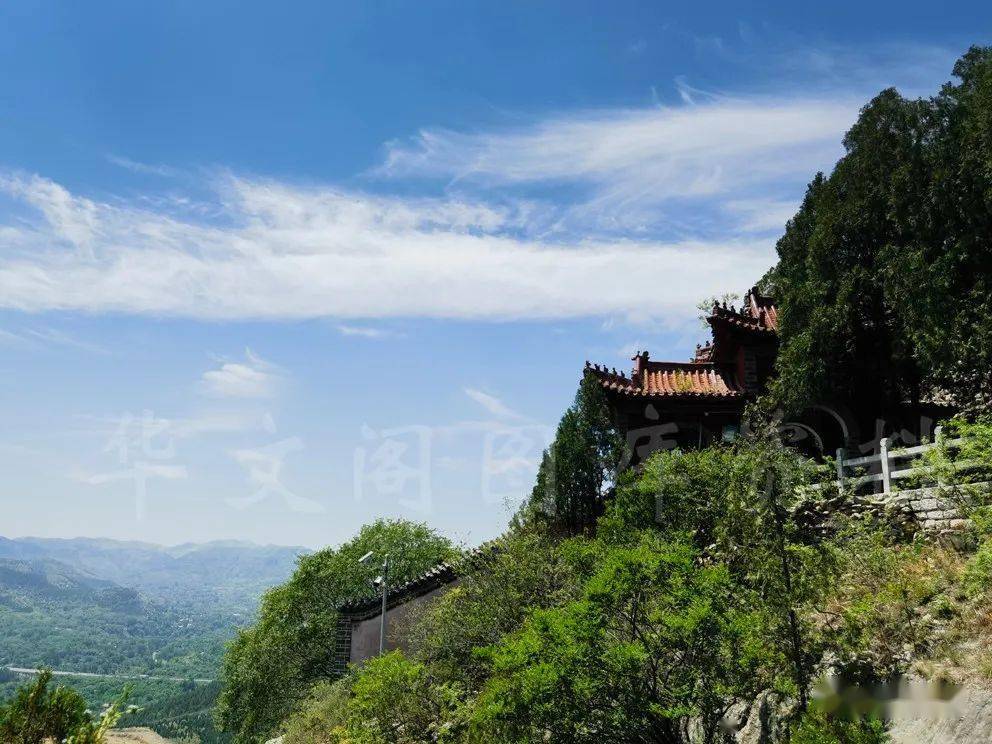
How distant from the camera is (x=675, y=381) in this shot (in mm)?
23250

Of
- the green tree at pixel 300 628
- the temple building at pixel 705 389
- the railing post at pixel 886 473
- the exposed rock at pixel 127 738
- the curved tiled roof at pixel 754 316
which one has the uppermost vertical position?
the curved tiled roof at pixel 754 316

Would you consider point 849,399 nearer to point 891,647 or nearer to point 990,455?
point 990,455

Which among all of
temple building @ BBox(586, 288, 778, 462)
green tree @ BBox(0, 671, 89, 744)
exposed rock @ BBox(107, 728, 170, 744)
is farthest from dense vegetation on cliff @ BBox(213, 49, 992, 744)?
exposed rock @ BBox(107, 728, 170, 744)

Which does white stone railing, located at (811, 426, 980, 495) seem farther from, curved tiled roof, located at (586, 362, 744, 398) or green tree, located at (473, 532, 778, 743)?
curved tiled roof, located at (586, 362, 744, 398)

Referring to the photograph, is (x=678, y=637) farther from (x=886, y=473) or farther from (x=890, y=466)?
(x=890, y=466)

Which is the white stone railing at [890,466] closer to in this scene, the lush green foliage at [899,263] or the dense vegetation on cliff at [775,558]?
the dense vegetation on cliff at [775,558]

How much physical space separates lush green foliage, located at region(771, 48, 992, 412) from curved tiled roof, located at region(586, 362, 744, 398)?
157 inches

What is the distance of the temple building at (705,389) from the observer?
21922mm

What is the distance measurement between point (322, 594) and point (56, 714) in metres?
31.0

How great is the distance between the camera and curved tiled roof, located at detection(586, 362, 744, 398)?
72.1 feet

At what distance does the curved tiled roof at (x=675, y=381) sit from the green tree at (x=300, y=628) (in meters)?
13.6

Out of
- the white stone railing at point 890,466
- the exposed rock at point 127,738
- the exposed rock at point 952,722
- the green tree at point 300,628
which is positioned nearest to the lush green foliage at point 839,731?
the exposed rock at point 952,722

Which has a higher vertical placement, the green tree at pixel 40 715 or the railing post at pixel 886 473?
the railing post at pixel 886 473

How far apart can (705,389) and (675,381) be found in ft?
3.04
